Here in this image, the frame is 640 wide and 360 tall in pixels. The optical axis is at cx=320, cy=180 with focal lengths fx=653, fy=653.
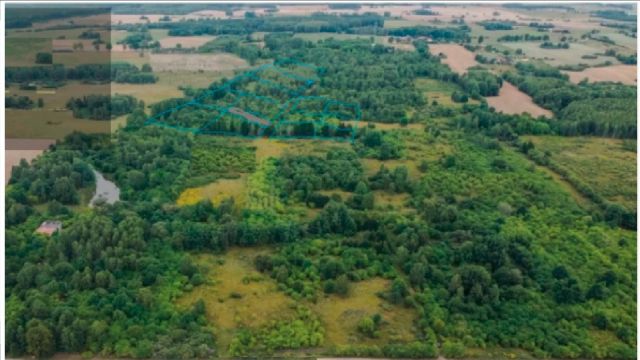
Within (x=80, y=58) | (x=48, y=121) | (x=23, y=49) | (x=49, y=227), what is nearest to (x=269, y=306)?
(x=49, y=227)

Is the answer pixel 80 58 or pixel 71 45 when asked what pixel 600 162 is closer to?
pixel 80 58

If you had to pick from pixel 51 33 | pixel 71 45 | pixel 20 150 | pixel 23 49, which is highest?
pixel 51 33

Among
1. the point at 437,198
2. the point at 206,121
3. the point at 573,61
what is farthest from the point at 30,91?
the point at 573,61

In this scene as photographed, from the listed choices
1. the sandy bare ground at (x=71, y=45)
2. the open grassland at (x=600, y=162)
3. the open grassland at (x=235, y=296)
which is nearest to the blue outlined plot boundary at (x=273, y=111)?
the open grassland at (x=600, y=162)

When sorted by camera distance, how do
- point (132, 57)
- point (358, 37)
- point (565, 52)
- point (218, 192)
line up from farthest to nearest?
point (358, 37) < point (565, 52) < point (132, 57) < point (218, 192)

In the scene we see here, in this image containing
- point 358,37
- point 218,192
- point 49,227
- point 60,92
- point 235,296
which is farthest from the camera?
point 358,37

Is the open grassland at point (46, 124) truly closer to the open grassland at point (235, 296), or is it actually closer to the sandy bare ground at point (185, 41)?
the open grassland at point (235, 296)

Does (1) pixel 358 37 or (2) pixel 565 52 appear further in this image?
(1) pixel 358 37
